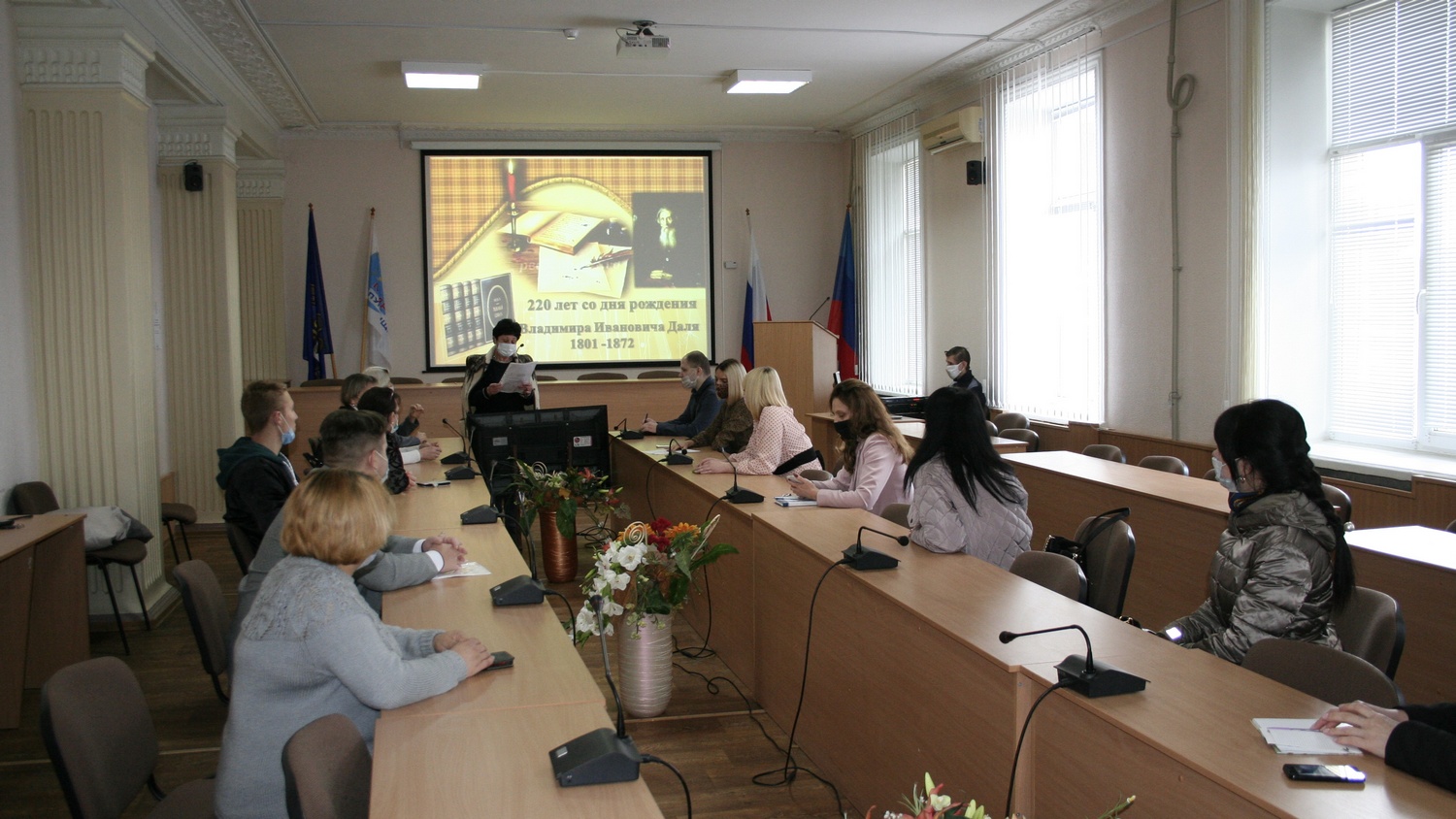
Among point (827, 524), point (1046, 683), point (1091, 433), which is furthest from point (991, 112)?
point (1046, 683)

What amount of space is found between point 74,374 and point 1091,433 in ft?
21.4

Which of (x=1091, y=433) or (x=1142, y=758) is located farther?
(x=1091, y=433)

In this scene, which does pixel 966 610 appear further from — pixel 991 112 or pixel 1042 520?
pixel 991 112

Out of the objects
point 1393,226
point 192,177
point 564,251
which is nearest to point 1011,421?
point 1393,226

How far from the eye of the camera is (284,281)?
10.9 metres

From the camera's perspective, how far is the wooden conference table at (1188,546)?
332 centimetres

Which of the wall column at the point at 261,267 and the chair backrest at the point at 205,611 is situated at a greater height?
the wall column at the point at 261,267

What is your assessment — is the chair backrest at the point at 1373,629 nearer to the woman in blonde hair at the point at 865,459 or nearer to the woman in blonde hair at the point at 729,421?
the woman in blonde hair at the point at 865,459

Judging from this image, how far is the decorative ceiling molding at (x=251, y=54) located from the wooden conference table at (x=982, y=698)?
514 cm

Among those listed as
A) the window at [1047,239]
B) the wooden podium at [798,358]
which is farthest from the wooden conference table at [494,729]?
the wooden podium at [798,358]

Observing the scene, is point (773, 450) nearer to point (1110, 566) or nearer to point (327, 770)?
point (1110, 566)

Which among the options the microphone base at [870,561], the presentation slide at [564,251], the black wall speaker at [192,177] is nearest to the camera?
the microphone base at [870,561]

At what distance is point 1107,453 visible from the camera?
243 inches

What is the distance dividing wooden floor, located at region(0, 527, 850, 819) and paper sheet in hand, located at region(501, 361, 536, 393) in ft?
8.01
